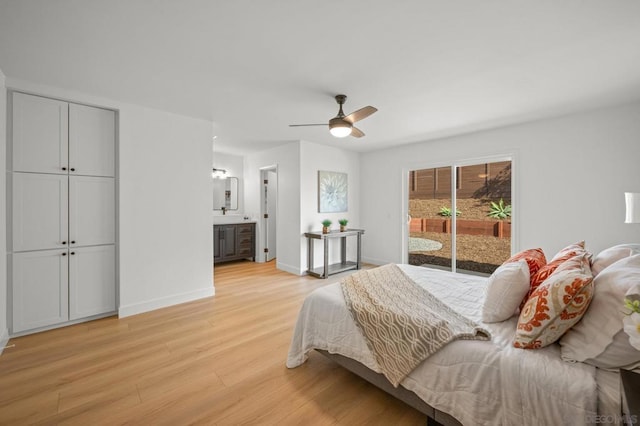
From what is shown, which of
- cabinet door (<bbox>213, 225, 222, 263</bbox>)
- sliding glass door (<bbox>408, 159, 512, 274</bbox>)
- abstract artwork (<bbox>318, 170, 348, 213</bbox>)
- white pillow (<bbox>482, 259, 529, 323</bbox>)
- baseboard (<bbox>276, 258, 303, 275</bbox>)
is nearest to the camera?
white pillow (<bbox>482, 259, 529, 323</bbox>)

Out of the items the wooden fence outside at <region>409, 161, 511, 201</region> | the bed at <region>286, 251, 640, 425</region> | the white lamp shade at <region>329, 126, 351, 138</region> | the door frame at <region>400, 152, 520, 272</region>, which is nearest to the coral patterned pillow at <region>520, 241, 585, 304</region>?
the bed at <region>286, 251, 640, 425</region>

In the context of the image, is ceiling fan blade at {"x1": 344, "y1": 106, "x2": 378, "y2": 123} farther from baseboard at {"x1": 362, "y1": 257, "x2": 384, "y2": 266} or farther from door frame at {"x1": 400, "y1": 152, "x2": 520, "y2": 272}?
baseboard at {"x1": 362, "y1": 257, "x2": 384, "y2": 266}

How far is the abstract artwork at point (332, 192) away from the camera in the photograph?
5277 mm

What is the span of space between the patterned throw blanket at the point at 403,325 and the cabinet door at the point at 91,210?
2864 millimetres

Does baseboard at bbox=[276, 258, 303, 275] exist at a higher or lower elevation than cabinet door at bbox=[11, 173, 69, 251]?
lower

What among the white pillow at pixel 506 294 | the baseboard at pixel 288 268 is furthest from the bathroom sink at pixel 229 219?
the white pillow at pixel 506 294

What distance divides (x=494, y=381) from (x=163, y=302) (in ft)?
11.6

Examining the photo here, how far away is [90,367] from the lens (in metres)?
2.17

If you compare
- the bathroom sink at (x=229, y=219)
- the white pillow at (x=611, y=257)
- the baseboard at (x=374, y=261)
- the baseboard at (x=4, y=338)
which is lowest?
the baseboard at (x=4, y=338)

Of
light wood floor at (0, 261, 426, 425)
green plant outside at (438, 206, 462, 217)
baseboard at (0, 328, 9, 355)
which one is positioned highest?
green plant outside at (438, 206, 462, 217)

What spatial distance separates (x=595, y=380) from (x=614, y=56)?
255cm

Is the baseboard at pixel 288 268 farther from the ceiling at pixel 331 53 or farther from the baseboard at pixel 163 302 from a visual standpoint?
the ceiling at pixel 331 53

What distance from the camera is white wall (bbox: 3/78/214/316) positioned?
3.14 m

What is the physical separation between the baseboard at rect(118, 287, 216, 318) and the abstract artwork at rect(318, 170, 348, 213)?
251cm
